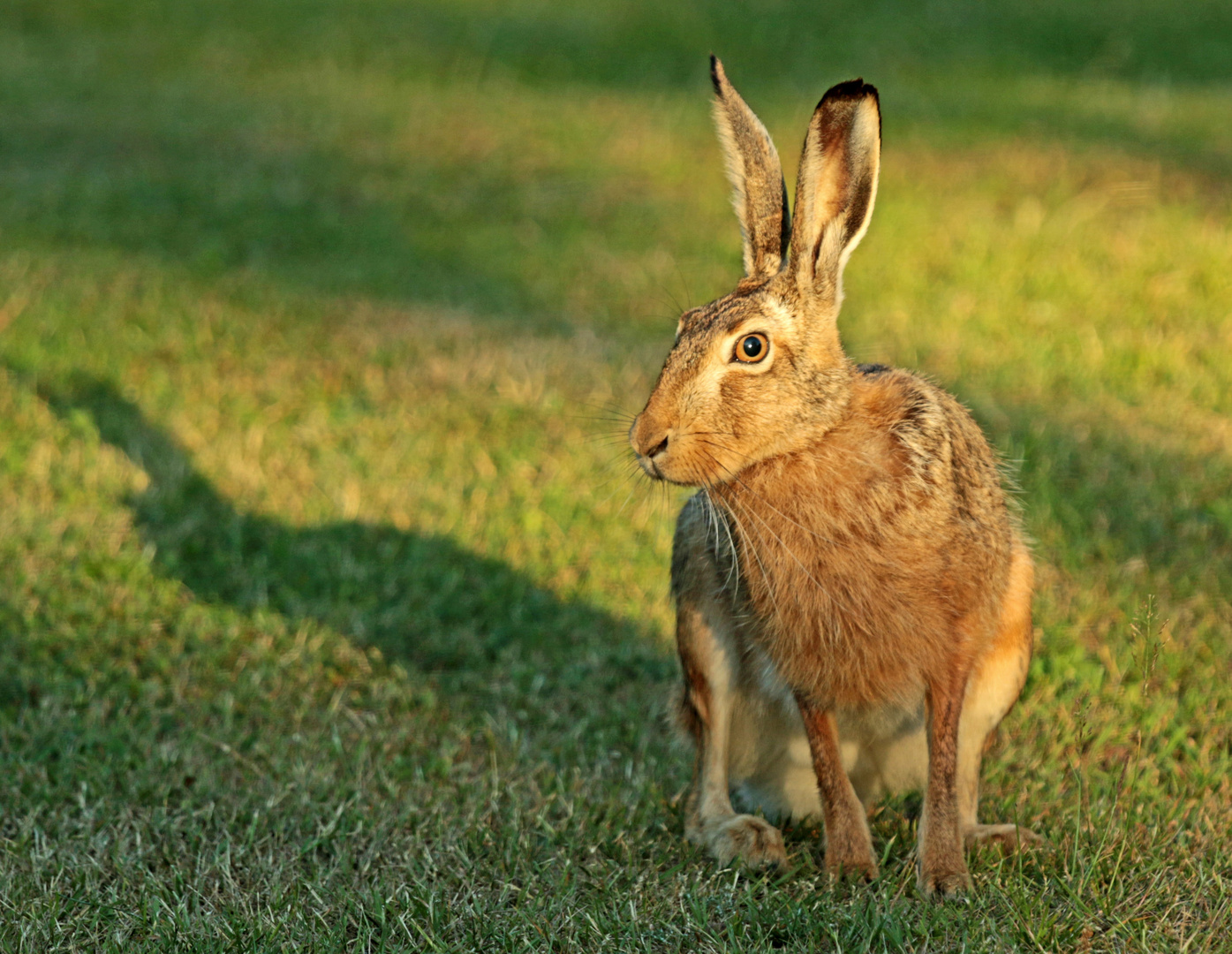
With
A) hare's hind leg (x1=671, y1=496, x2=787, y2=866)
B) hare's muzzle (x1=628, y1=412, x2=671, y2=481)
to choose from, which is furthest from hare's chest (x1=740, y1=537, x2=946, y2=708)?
hare's muzzle (x1=628, y1=412, x2=671, y2=481)

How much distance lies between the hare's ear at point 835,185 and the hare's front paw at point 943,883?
4.40ft

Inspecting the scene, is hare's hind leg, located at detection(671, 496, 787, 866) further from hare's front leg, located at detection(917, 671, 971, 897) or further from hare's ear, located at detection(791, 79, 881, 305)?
hare's ear, located at detection(791, 79, 881, 305)

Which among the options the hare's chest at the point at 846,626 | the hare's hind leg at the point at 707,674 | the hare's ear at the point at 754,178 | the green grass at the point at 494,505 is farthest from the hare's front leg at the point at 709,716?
the hare's ear at the point at 754,178

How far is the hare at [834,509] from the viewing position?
128 inches

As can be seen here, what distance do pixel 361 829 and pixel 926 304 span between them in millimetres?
5220

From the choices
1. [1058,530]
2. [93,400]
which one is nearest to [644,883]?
[1058,530]

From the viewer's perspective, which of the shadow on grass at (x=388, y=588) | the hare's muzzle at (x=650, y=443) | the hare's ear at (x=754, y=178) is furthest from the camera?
the shadow on grass at (x=388, y=588)

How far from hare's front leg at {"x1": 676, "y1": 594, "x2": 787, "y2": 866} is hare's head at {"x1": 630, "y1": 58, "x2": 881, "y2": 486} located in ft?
1.79

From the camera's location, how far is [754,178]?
345cm

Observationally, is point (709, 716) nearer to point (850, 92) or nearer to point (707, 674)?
point (707, 674)

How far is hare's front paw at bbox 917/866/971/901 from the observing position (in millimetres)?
3260

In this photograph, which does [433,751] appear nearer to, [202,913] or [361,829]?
[361,829]

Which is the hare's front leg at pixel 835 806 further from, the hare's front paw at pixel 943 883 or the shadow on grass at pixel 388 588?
the shadow on grass at pixel 388 588

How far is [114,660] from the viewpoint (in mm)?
4590
